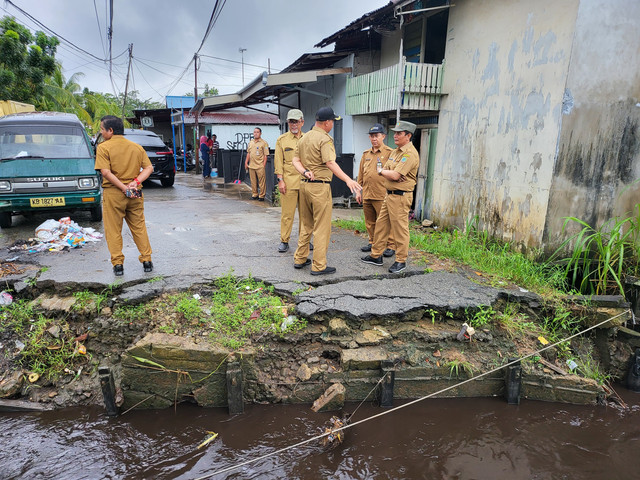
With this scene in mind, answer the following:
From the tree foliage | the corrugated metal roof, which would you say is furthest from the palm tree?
the corrugated metal roof

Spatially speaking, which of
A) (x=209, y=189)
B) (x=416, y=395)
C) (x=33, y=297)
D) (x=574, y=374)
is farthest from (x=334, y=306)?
(x=209, y=189)

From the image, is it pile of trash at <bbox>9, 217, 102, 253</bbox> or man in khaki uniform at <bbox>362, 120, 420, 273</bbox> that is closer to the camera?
man in khaki uniform at <bbox>362, 120, 420, 273</bbox>

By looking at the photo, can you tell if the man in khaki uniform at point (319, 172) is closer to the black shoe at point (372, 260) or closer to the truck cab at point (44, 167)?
the black shoe at point (372, 260)

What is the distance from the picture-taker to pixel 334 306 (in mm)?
4086

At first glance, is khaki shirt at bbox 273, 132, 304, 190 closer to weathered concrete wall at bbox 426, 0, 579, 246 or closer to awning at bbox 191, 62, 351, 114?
weathered concrete wall at bbox 426, 0, 579, 246

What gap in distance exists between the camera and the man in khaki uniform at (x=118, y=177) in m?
4.25

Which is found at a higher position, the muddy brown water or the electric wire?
the electric wire

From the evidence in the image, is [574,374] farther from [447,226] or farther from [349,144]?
[349,144]

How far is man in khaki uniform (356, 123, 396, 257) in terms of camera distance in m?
5.45

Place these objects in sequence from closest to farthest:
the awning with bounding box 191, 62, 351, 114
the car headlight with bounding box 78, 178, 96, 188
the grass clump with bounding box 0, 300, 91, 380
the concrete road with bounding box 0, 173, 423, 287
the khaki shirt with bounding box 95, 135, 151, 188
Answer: the grass clump with bounding box 0, 300, 91, 380
the khaki shirt with bounding box 95, 135, 151, 188
the concrete road with bounding box 0, 173, 423, 287
the car headlight with bounding box 78, 178, 96, 188
the awning with bounding box 191, 62, 351, 114

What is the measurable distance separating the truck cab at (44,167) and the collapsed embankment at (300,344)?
261 cm

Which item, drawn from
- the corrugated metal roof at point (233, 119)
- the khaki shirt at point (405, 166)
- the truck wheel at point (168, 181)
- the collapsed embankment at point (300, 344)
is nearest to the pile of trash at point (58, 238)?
the collapsed embankment at point (300, 344)

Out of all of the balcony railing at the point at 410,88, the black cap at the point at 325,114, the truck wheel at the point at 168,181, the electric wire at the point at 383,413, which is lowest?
the electric wire at the point at 383,413

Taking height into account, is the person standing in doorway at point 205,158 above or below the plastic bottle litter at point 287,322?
above
